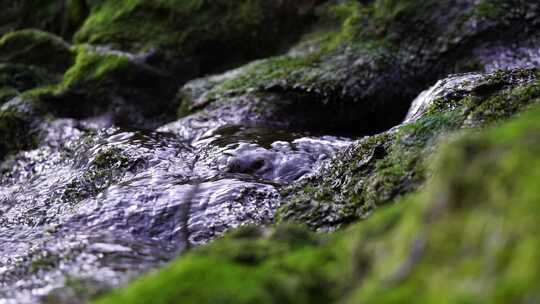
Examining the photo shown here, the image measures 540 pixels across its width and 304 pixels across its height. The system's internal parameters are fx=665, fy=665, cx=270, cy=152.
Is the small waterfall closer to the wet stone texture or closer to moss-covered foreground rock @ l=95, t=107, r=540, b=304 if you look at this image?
the wet stone texture

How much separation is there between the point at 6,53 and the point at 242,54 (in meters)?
5.93

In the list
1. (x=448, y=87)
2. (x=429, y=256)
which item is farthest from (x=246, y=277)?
(x=448, y=87)

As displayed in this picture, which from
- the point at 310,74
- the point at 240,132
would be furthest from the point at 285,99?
the point at 240,132

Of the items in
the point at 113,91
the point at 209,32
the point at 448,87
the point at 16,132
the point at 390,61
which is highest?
the point at 209,32

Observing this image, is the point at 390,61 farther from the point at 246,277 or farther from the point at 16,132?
the point at 246,277

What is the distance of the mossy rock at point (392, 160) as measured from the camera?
6.30 metres

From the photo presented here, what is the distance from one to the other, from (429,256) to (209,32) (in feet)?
44.8

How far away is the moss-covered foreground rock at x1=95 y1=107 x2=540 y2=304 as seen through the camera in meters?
2.85

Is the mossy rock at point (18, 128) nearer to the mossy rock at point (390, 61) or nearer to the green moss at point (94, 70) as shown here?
the green moss at point (94, 70)

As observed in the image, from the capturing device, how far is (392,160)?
6789mm

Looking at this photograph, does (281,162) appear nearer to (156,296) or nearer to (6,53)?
(156,296)

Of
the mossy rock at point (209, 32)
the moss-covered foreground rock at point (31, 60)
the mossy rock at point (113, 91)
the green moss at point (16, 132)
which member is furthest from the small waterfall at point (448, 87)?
the moss-covered foreground rock at point (31, 60)

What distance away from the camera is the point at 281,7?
53.9 feet

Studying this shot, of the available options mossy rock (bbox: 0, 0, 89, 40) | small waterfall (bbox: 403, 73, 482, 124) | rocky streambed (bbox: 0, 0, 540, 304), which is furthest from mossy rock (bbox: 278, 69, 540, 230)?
mossy rock (bbox: 0, 0, 89, 40)
